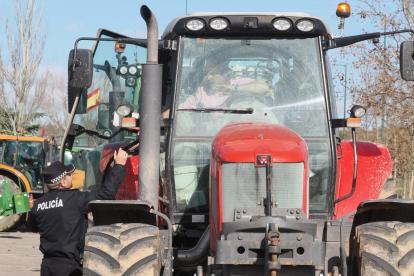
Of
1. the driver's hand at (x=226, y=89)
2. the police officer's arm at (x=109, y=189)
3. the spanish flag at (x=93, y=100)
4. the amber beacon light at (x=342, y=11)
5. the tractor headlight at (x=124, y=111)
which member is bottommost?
the police officer's arm at (x=109, y=189)

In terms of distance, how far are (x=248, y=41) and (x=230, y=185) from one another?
5.13 ft

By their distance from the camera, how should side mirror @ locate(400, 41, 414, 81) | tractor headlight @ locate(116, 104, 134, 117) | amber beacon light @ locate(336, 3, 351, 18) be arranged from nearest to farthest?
side mirror @ locate(400, 41, 414, 81) → tractor headlight @ locate(116, 104, 134, 117) → amber beacon light @ locate(336, 3, 351, 18)

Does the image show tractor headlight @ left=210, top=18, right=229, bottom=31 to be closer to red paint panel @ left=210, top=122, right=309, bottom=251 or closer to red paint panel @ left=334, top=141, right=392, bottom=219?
red paint panel @ left=210, top=122, right=309, bottom=251

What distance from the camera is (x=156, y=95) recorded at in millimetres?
5816

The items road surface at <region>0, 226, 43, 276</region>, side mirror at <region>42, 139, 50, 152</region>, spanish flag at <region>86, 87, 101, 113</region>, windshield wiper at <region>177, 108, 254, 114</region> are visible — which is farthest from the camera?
side mirror at <region>42, 139, 50, 152</region>

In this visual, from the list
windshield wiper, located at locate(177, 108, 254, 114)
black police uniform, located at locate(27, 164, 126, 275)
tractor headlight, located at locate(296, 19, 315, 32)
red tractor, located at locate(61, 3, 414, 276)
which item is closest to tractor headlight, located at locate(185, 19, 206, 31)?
red tractor, located at locate(61, 3, 414, 276)

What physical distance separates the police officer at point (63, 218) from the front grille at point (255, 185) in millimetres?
1092

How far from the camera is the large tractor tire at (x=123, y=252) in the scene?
16.9 ft

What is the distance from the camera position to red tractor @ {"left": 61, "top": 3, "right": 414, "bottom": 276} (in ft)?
16.7

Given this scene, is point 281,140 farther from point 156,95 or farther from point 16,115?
point 16,115

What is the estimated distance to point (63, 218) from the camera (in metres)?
5.98

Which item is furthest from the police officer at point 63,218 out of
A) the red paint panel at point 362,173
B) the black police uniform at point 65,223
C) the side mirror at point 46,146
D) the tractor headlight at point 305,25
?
the side mirror at point 46,146

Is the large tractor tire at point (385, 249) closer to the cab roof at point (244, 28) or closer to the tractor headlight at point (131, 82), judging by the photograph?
the cab roof at point (244, 28)

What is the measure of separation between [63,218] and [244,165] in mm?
1639
